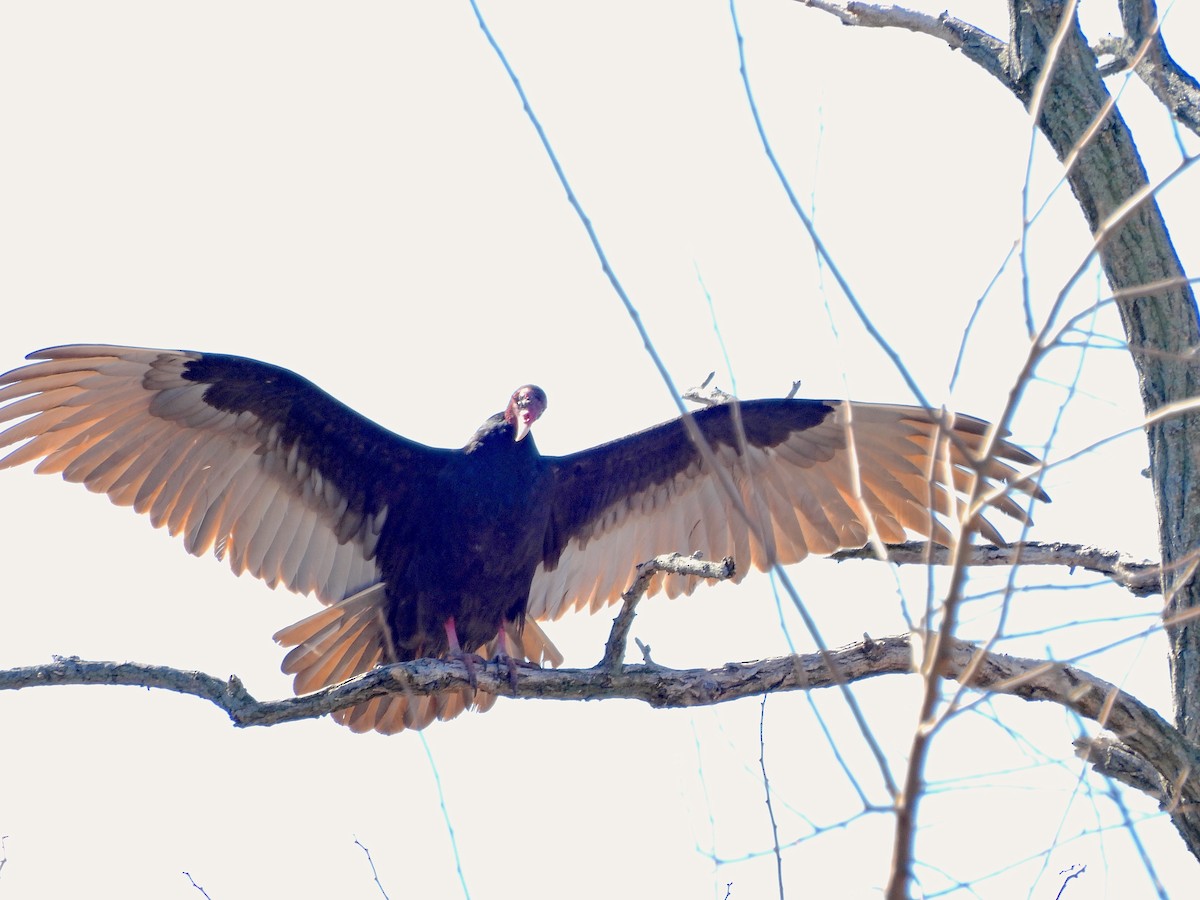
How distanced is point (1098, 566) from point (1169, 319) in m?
0.64

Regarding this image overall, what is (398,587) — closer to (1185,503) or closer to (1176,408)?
(1185,503)

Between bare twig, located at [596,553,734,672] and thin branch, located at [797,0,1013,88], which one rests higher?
thin branch, located at [797,0,1013,88]

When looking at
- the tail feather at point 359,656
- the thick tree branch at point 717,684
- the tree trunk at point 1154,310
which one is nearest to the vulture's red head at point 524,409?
the tail feather at point 359,656

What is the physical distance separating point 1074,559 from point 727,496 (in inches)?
62.9

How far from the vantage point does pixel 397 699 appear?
164 inches

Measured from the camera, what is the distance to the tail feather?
13.8 ft

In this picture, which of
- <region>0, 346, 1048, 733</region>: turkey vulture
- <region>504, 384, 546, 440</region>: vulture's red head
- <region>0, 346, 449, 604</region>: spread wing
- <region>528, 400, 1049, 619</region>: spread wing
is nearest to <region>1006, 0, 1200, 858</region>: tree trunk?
<region>0, 346, 1048, 733</region>: turkey vulture

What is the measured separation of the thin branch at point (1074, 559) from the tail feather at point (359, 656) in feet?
4.68

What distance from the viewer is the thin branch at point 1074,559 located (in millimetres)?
3182

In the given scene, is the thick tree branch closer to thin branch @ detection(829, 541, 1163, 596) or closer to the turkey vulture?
thin branch @ detection(829, 541, 1163, 596)

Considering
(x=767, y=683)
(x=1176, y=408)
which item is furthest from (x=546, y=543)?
(x=1176, y=408)

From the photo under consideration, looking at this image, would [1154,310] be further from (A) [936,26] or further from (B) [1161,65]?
(A) [936,26]

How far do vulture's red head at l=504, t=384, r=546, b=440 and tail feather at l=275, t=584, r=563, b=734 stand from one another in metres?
0.68

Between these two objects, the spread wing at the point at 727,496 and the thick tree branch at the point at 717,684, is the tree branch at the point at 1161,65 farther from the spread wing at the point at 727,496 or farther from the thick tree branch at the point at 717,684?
the thick tree branch at the point at 717,684
